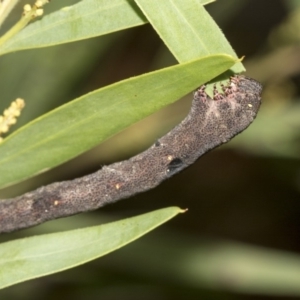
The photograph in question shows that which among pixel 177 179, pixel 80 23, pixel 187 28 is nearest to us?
pixel 187 28

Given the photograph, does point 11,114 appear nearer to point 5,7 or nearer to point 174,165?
point 5,7

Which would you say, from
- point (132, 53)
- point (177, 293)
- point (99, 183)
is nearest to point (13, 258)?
point (99, 183)

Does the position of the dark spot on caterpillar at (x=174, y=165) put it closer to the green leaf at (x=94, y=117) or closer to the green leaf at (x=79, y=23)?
the green leaf at (x=94, y=117)

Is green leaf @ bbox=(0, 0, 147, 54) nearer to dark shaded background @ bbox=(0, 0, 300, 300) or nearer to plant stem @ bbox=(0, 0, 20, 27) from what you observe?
plant stem @ bbox=(0, 0, 20, 27)

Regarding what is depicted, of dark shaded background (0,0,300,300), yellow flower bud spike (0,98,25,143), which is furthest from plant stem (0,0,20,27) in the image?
dark shaded background (0,0,300,300)

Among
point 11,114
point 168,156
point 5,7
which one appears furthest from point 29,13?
point 168,156

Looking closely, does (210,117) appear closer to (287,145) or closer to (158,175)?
(158,175)
